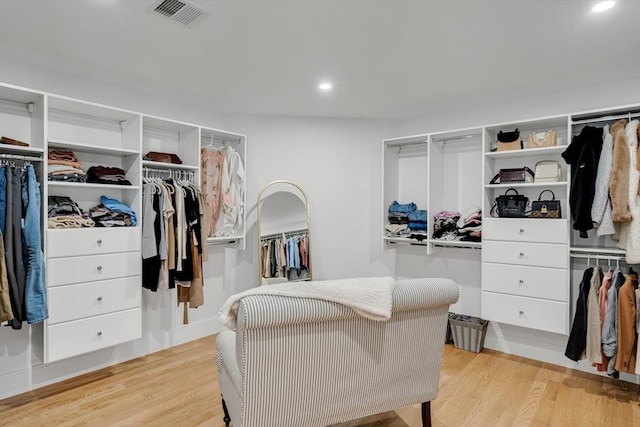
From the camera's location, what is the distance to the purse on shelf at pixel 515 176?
10.8 ft

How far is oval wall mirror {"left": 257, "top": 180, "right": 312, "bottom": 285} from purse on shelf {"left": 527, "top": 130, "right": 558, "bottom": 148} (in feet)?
7.53

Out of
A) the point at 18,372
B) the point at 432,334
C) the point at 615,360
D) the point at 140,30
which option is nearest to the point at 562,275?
the point at 615,360

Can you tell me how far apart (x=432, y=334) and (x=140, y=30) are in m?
2.47

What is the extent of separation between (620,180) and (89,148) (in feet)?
12.9

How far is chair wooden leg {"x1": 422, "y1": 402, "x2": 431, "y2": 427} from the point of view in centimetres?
215

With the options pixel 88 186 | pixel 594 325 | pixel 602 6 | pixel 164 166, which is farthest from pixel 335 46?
pixel 594 325

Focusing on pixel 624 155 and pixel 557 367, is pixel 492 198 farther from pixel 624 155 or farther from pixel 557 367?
pixel 557 367

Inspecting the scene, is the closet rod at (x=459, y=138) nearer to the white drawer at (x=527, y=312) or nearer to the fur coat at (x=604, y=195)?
the fur coat at (x=604, y=195)

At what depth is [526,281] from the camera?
3.16 meters

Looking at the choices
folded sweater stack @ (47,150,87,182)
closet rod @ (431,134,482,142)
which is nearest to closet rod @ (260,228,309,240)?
closet rod @ (431,134,482,142)

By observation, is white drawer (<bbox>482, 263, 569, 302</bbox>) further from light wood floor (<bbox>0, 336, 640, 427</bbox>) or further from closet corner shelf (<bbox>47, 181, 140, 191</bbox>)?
closet corner shelf (<bbox>47, 181, 140, 191</bbox>)

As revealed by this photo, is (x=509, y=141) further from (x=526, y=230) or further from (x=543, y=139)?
(x=526, y=230)

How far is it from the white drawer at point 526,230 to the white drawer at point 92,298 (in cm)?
304

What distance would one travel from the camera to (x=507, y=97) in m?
3.60
